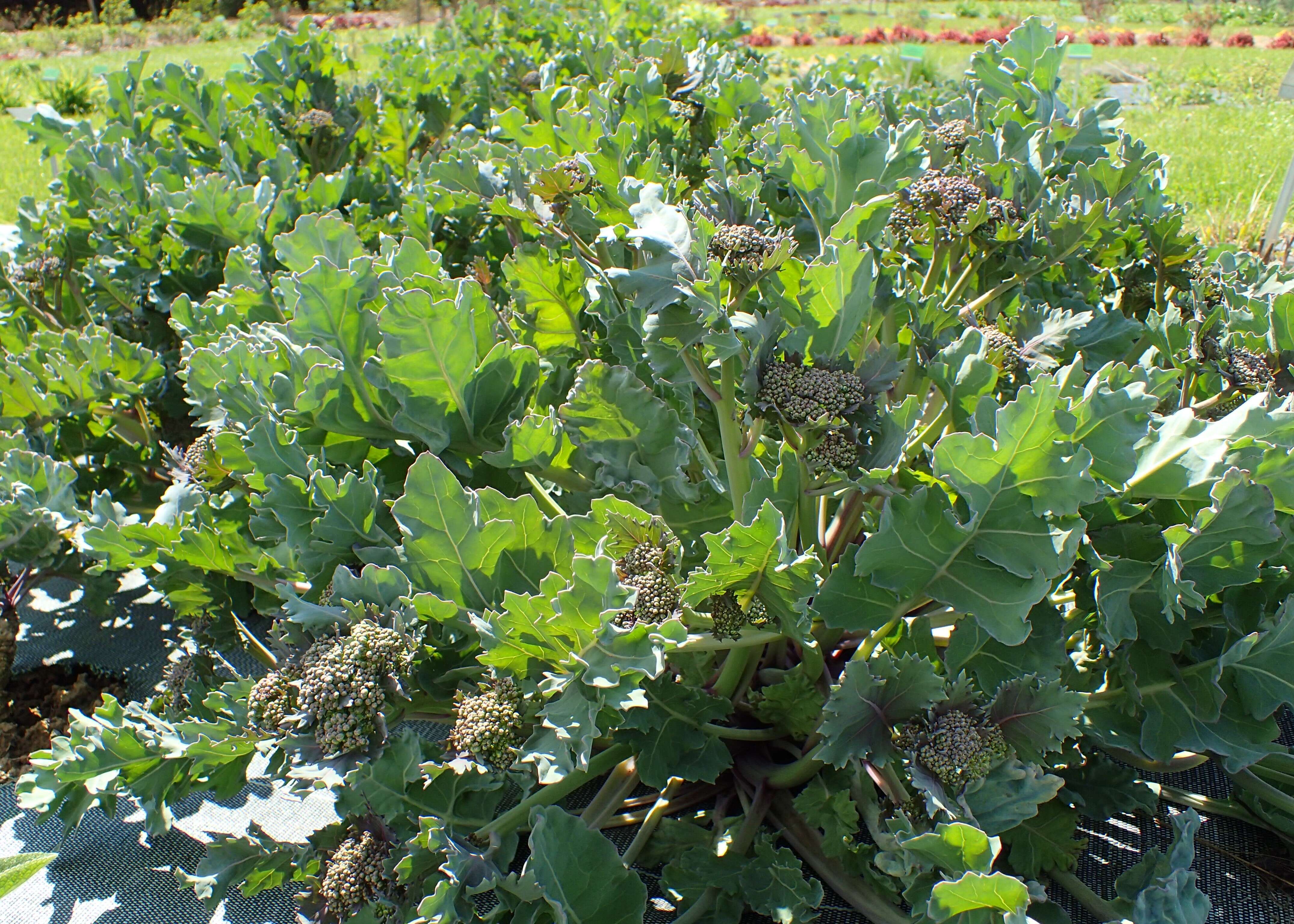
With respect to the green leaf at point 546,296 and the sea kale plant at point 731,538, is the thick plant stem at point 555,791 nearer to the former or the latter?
the sea kale plant at point 731,538

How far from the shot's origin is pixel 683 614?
1.67 meters

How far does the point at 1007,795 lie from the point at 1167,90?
54.2ft

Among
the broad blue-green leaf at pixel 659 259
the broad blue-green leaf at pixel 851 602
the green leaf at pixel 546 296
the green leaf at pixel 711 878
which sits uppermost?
the broad blue-green leaf at pixel 659 259

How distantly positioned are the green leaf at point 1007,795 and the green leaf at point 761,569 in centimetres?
41

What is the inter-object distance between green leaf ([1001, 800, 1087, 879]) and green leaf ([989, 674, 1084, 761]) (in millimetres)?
283

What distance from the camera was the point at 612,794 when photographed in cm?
209

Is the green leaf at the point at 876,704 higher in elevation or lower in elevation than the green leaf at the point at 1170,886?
higher

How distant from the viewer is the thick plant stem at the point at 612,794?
79.8 inches

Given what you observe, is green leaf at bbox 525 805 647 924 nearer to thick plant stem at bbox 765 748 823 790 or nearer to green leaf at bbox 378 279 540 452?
thick plant stem at bbox 765 748 823 790

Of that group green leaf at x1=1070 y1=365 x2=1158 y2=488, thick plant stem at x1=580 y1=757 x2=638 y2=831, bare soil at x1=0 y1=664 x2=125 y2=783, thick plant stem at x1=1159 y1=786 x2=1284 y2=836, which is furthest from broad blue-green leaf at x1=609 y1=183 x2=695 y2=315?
bare soil at x1=0 y1=664 x2=125 y2=783

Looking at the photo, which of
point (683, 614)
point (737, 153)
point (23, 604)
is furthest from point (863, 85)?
point (23, 604)

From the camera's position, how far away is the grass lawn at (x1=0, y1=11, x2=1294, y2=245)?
782 centimetres

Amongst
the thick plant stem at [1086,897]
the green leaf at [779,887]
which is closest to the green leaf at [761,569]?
the green leaf at [779,887]

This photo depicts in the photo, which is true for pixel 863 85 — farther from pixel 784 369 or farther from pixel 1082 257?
pixel 784 369
